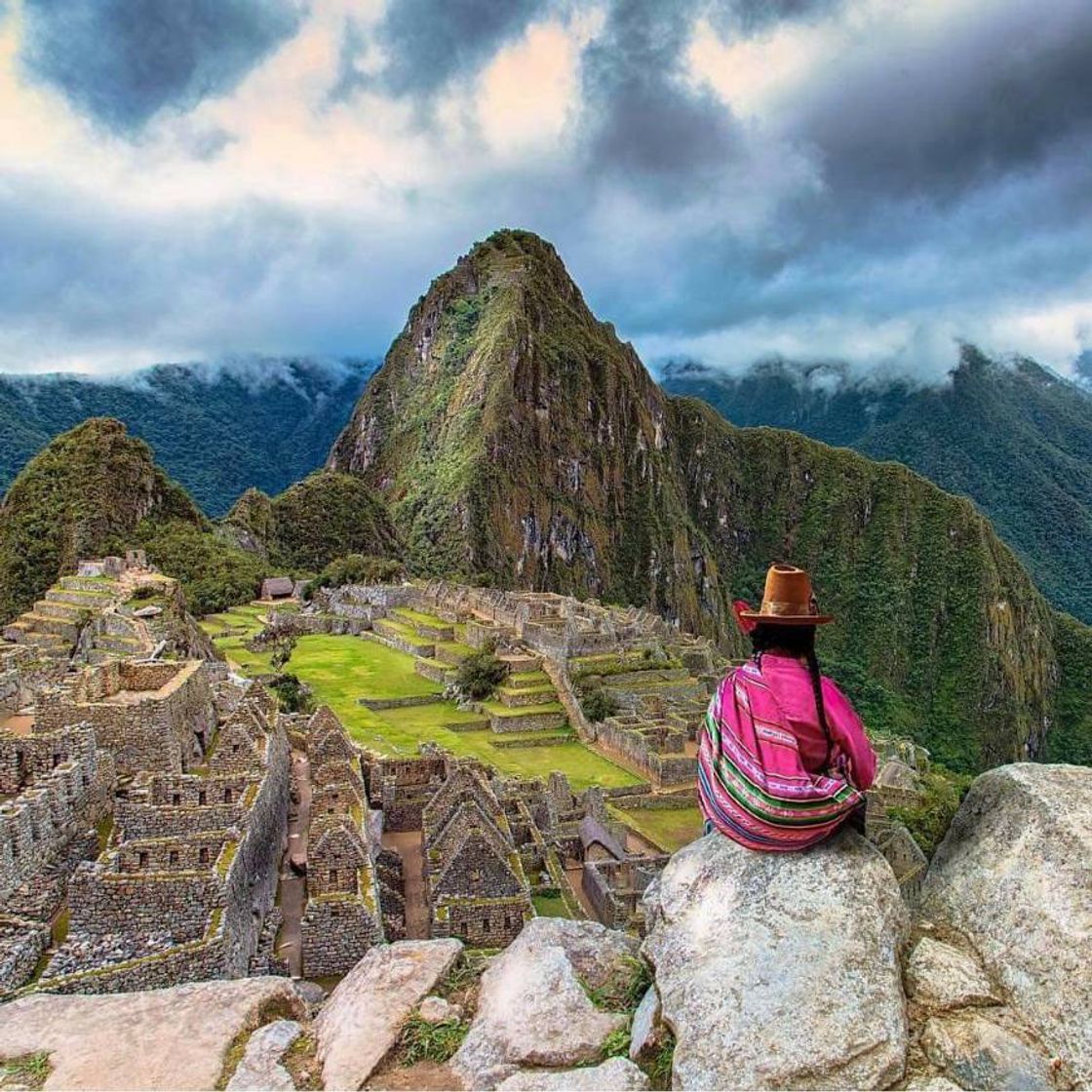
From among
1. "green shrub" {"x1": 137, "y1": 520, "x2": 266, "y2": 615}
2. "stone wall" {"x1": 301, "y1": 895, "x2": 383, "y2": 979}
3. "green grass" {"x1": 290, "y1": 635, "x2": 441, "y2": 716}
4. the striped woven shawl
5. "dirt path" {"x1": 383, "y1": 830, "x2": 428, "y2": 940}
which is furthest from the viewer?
"green shrub" {"x1": 137, "y1": 520, "x2": 266, "y2": 615}

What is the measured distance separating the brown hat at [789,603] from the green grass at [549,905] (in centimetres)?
845

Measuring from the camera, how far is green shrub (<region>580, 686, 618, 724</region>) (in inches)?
1378

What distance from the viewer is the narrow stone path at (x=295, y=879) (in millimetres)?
9273

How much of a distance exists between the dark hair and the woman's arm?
0.05m

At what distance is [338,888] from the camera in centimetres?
952

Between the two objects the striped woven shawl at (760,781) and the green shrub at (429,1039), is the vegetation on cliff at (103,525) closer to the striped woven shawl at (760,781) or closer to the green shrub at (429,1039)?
the green shrub at (429,1039)

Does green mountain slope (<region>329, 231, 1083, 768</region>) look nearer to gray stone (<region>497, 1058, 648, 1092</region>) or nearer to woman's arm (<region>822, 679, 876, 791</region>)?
woman's arm (<region>822, 679, 876, 791</region>)

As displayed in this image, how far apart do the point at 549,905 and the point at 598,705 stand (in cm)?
2239

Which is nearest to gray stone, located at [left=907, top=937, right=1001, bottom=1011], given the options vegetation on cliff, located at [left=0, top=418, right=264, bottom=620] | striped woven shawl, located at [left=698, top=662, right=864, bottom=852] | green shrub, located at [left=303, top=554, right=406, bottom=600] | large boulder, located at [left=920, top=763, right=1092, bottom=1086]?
large boulder, located at [left=920, top=763, right=1092, bottom=1086]

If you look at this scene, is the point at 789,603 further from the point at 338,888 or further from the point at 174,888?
the point at 338,888

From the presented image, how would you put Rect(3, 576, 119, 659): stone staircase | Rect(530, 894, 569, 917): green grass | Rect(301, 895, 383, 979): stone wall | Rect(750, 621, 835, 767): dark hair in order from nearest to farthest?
Rect(750, 621, 835, 767): dark hair → Rect(301, 895, 383, 979): stone wall → Rect(530, 894, 569, 917): green grass → Rect(3, 576, 119, 659): stone staircase

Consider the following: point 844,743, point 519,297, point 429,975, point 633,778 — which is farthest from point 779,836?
point 519,297

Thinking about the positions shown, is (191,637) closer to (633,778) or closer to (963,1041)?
(633,778)

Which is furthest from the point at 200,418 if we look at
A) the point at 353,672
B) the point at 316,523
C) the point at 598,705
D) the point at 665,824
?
the point at 665,824
